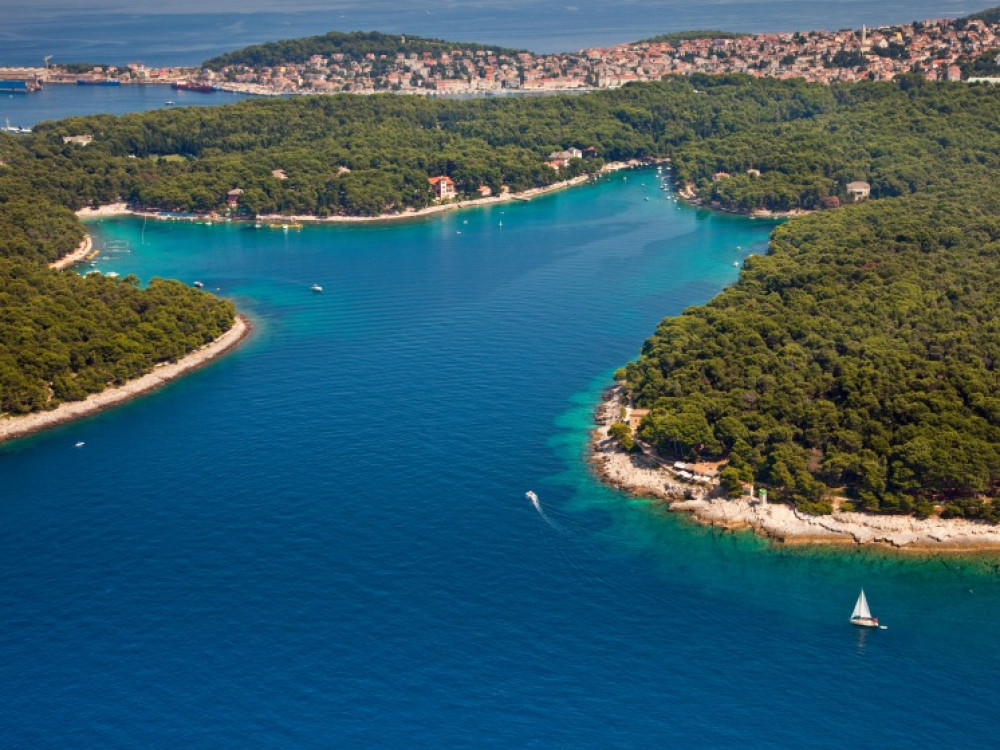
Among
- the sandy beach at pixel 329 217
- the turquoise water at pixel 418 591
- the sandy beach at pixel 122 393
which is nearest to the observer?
the turquoise water at pixel 418 591

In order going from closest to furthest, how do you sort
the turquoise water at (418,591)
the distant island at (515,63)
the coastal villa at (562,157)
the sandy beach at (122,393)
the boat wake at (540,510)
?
1. the turquoise water at (418,591)
2. the boat wake at (540,510)
3. the sandy beach at (122,393)
4. the coastal villa at (562,157)
5. the distant island at (515,63)

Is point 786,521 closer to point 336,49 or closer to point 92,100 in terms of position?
point 92,100

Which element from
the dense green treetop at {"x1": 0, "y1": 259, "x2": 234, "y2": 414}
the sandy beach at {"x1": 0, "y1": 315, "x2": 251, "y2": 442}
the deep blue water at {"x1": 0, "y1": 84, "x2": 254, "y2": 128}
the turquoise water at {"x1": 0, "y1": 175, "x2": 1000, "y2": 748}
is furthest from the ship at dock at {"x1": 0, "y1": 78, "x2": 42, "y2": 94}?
the turquoise water at {"x1": 0, "y1": 175, "x2": 1000, "y2": 748}

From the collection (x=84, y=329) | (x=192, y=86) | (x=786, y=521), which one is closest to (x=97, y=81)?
(x=192, y=86)

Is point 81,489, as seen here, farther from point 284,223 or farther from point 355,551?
point 284,223

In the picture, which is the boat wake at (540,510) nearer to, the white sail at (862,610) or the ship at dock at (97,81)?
the white sail at (862,610)

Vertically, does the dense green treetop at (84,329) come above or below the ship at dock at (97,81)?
→ below

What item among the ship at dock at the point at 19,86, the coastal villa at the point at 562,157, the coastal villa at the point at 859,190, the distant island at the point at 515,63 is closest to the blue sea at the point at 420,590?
the coastal villa at the point at 859,190
